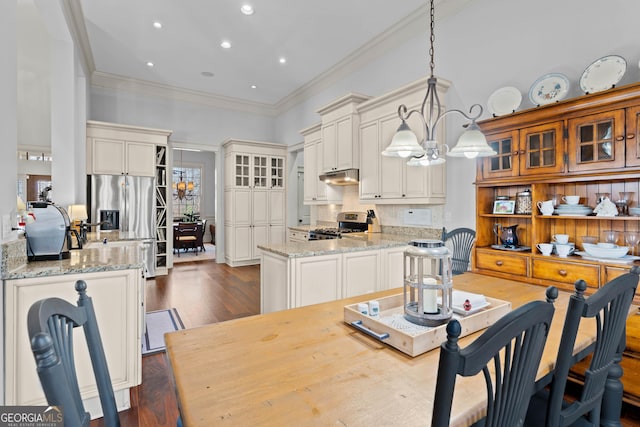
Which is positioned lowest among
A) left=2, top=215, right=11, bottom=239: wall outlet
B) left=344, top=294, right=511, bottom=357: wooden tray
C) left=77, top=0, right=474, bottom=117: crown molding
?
left=344, top=294, right=511, bottom=357: wooden tray

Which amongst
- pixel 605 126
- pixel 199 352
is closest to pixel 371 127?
pixel 605 126

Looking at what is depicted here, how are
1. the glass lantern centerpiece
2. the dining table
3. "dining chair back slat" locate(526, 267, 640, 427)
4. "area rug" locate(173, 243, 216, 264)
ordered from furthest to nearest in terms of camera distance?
"area rug" locate(173, 243, 216, 264)
the glass lantern centerpiece
"dining chair back slat" locate(526, 267, 640, 427)
the dining table

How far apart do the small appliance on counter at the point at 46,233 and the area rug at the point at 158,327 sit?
4.02ft

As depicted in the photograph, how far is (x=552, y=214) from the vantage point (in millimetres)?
2492

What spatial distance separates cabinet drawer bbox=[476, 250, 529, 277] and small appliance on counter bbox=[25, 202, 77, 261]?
3314mm

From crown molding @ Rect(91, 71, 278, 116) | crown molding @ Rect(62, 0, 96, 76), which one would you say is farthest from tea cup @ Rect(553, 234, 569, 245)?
crown molding @ Rect(91, 71, 278, 116)

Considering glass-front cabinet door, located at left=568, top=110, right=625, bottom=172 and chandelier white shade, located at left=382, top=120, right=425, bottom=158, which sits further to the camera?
glass-front cabinet door, located at left=568, top=110, right=625, bottom=172

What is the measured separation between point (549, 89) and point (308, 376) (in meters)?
2.94

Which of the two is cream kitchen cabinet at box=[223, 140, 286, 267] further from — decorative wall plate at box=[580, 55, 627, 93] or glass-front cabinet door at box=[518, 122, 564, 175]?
decorative wall plate at box=[580, 55, 627, 93]

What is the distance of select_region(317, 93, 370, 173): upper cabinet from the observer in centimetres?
439

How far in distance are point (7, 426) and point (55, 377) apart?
17.4 inches

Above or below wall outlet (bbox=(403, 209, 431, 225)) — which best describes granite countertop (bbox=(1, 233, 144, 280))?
below

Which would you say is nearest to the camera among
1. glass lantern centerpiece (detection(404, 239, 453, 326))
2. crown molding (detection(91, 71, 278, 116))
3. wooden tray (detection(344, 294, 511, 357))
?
wooden tray (detection(344, 294, 511, 357))

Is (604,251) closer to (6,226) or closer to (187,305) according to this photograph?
(6,226)
